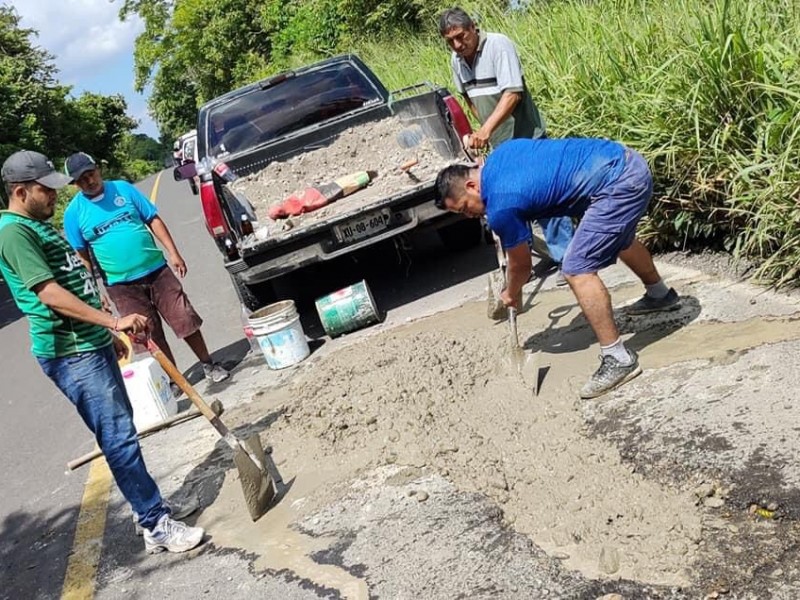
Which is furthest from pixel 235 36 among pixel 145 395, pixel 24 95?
pixel 145 395

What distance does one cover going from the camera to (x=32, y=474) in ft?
18.6

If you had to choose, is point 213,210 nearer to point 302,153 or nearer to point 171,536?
point 302,153

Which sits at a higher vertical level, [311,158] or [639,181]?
[311,158]

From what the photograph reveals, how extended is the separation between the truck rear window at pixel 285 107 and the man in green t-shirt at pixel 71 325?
358cm

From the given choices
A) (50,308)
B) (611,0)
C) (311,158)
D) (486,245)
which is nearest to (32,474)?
(50,308)

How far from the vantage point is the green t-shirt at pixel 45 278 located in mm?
3635

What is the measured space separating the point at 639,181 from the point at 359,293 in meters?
2.74

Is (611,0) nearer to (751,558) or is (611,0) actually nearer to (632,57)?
(632,57)

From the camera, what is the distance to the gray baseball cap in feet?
11.9

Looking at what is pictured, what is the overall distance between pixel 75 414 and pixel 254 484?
3.35 metres

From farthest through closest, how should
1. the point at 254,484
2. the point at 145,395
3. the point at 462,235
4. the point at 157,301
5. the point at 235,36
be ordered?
1. the point at 235,36
2. the point at 462,235
3. the point at 157,301
4. the point at 145,395
5. the point at 254,484

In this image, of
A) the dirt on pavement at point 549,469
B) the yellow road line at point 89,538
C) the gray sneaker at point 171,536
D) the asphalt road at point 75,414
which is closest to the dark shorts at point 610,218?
the dirt on pavement at point 549,469

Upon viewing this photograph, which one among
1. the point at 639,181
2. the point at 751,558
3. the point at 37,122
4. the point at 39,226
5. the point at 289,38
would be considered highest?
the point at 37,122

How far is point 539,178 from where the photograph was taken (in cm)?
409
